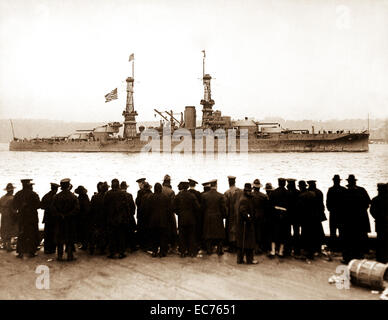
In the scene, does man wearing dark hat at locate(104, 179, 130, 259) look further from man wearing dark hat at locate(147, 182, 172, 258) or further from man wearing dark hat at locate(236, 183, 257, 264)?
man wearing dark hat at locate(236, 183, 257, 264)

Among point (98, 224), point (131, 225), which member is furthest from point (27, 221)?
point (131, 225)

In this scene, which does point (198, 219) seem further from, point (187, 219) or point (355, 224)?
point (355, 224)

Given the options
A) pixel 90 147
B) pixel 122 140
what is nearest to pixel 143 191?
pixel 122 140

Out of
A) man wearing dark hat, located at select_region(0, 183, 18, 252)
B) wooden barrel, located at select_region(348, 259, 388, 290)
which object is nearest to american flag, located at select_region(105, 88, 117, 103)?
man wearing dark hat, located at select_region(0, 183, 18, 252)

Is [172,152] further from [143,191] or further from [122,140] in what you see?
[143,191]

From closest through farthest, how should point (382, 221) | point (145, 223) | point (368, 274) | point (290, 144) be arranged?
1. point (368, 274)
2. point (382, 221)
3. point (145, 223)
4. point (290, 144)

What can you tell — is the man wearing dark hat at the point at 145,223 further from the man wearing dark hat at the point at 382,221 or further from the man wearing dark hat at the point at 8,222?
the man wearing dark hat at the point at 382,221

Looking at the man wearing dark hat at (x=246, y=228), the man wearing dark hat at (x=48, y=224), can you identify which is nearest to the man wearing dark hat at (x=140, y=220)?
the man wearing dark hat at (x=48, y=224)
